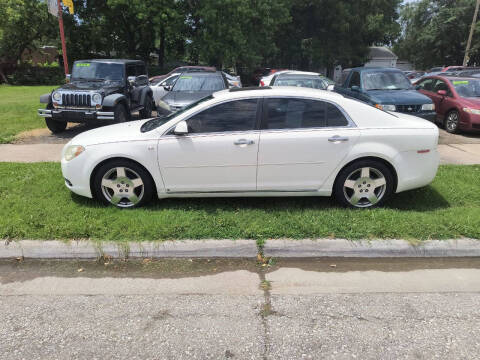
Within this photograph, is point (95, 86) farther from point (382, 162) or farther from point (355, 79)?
point (382, 162)

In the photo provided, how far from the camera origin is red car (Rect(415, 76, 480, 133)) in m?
9.70

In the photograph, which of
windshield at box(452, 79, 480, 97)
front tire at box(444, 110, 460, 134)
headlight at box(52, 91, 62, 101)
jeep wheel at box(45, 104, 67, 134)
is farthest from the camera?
windshield at box(452, 79, 480, 97)

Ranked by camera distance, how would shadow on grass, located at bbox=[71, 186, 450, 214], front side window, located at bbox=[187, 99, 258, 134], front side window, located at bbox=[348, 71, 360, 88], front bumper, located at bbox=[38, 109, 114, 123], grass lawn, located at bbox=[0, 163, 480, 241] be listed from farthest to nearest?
front side window, located at bbox=[348, 71, 360, 88] < front bumper, located at bbox=[38, 109, 114, 123] < shadow on grass, located at bbox=[71, 186, 450, 214] < front side window, located at bbox=[187, 99, 258, 134] < grass lawn, located at bbox=[0, 163, 480, 241]

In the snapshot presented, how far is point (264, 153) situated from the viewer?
4.39 metres

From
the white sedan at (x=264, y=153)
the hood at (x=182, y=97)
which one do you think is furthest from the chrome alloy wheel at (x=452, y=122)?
the hood at (x=182, y=97)

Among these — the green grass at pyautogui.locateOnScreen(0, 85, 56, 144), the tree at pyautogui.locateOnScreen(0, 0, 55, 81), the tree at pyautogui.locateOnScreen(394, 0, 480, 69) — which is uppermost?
the tree at pyautogui.locateOnScreen(394, 0, 480, 69)

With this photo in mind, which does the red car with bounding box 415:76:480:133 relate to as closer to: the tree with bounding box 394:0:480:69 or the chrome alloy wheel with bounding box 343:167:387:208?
the chrome alloy wheel with bounding box 343:167:387:208

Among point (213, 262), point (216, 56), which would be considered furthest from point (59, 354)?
point (216, 56)

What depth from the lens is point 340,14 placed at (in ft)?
109

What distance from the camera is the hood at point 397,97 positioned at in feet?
29.9

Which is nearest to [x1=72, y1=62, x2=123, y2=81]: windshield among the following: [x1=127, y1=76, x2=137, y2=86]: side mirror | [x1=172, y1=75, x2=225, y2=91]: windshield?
[x1=127, y1=76, x2=137, y2=86]: side mirror

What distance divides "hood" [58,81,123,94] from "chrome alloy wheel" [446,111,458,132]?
901 centimetres

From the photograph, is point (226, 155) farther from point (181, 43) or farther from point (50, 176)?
point (181, 43)

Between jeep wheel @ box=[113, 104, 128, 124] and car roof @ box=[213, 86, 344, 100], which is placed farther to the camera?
jeep wheel @ box=[113, 104, 128, 124]
